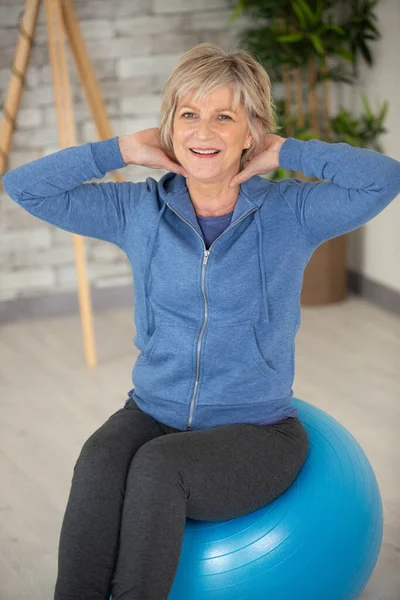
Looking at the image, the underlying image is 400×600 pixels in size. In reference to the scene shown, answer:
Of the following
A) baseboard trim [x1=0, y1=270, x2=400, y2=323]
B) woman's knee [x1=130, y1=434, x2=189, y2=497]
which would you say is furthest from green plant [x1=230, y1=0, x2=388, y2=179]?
woman's knee [x1=130, y1=434, x2=189, y2=497]

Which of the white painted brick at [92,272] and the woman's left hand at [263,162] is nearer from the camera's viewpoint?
the woman's left hand at [263,162]

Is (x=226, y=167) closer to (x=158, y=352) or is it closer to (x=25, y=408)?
(x=158, y=352)

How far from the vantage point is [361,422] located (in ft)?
9.87

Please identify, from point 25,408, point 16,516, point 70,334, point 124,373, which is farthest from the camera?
point 70,334

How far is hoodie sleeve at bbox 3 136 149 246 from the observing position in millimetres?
1900

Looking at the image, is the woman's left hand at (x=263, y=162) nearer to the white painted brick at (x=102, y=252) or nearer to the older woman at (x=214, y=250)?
the older woman at (x=214, y=250)

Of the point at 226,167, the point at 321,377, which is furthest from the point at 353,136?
the point at 226,167

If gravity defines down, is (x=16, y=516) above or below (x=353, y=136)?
below

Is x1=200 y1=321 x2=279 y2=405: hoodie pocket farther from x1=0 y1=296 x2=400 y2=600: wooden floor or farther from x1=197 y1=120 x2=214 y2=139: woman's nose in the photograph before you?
x1=0 y1=296 x2=400 y2=600: wooden floor

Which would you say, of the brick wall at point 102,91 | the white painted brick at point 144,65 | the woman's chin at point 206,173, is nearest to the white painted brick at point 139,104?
the brick wall at point 102,91

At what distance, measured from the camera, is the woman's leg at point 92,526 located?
63.2 inches

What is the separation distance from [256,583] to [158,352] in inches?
19.8

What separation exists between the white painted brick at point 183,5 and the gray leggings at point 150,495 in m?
2.95

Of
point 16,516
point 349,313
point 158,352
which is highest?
point 158,352
